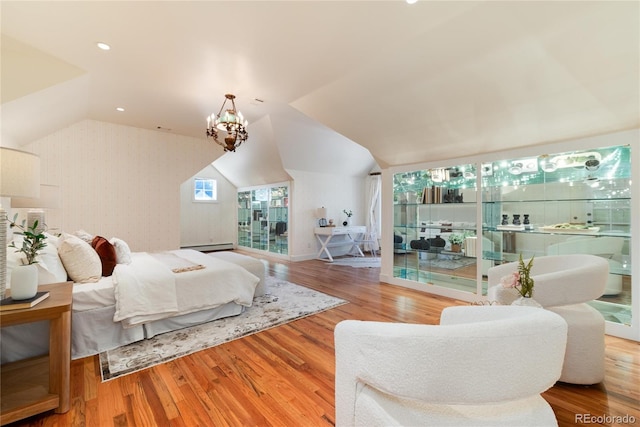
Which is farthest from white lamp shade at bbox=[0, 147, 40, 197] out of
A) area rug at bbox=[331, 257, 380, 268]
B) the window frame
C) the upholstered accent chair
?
the window frame

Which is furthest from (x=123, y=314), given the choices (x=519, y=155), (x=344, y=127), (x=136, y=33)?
(x=519, y=155)

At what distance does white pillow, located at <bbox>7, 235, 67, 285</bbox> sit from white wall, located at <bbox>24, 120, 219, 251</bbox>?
281 cm

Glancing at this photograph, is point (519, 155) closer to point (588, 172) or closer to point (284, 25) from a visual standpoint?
point (588, 172)

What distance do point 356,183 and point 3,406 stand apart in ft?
24.6

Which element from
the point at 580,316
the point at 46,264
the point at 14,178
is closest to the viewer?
the point at 14,178

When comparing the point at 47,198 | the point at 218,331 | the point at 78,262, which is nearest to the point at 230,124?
the point at 78,262

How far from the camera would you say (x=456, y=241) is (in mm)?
3980

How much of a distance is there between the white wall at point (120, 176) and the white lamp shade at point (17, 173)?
12.4ft

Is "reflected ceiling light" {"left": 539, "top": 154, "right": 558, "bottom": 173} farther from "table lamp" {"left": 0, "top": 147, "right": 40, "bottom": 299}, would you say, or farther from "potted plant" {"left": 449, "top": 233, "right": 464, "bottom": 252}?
"table lamp" {"left": 0, "top": 147, "right": 40, "bottom": 299}

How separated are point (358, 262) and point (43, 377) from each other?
18.0ft

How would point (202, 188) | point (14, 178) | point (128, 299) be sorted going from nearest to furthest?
point (14, 178), point (128, 299), point (202, 188)

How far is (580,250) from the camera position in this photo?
2.96 meters

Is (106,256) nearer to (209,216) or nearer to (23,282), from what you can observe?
(23,282)

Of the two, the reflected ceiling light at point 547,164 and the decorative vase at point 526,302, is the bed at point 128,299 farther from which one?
the reflected ceiling light at point 547,164
